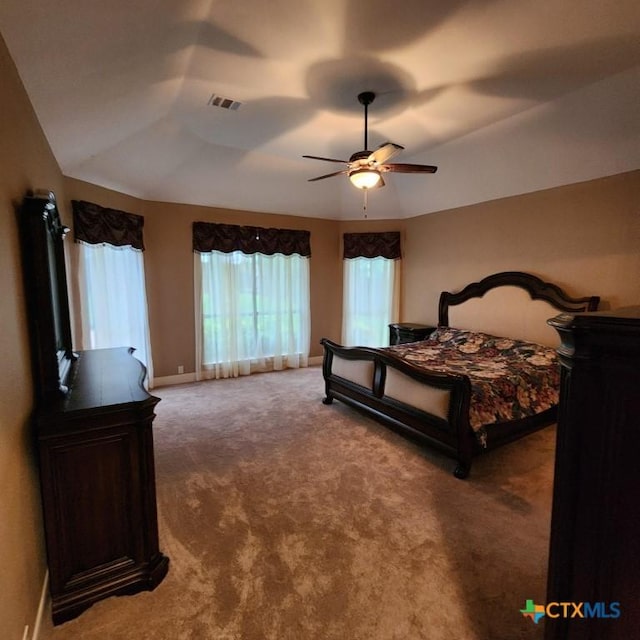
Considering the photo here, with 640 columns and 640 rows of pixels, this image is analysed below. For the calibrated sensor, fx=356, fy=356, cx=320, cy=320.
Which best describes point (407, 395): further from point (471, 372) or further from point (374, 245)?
point (374, 245)

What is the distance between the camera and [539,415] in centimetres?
328

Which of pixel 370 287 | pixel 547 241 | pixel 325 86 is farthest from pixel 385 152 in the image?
pixel 370 287

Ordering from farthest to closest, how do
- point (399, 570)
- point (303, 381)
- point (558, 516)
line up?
1. point (303, 381)
2. point (399, 570)
3. point (558, 516)

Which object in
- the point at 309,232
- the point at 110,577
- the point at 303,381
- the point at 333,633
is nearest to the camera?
the point at 333,633

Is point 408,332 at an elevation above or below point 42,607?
above

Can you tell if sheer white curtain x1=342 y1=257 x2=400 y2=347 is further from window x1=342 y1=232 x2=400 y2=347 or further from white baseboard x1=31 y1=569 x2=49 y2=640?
white baseboard x1=31 y1=569 x2=49 y2=640

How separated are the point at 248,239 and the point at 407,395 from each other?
3440 mm

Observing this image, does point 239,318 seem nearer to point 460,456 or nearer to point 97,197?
point 97,197

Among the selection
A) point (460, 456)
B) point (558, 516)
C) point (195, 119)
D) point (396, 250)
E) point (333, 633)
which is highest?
point (195, 119)

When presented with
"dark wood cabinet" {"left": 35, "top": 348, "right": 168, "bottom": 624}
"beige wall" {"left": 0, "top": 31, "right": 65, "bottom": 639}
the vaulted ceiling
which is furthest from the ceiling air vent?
"dark wood cabinet" {"left": 35, "top": 348, "right": 168, "bottom": 624}

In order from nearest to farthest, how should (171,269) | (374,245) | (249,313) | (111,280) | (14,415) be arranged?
(14,415)
(111,280)
(171,269)
(249,313)
(374,245)

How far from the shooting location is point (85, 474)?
1.65 meters

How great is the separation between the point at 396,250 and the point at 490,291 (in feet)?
5.81

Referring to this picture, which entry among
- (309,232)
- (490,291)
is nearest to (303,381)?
(309,232)
